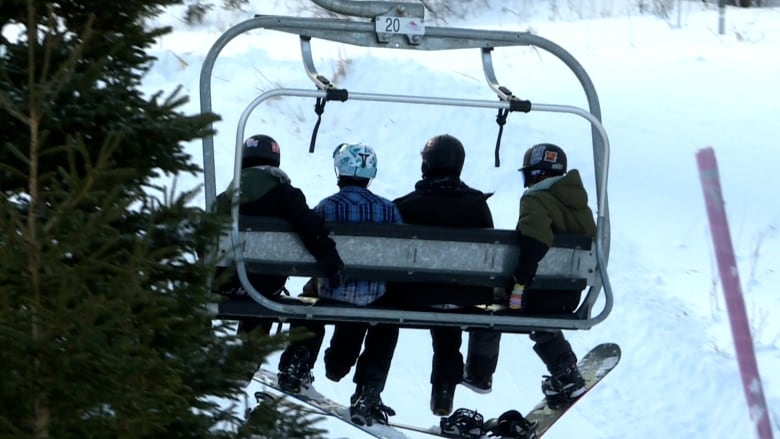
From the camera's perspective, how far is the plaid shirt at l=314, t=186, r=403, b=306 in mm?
6492

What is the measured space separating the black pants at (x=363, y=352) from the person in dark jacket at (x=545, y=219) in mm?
751

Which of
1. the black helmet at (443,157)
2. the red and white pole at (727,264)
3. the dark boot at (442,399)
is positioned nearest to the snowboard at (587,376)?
the dark boot at (442,399)

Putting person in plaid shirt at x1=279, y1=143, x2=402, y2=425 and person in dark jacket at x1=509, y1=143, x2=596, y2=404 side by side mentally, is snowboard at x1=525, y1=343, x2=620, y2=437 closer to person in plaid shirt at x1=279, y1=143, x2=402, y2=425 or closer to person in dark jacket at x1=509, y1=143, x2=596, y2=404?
person in dark jacket at x1=509, y1=143, x2=596, y2=404

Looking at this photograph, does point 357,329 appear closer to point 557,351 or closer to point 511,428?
point 511,428

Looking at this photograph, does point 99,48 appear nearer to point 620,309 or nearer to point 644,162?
point 620,309

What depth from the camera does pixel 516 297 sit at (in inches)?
255

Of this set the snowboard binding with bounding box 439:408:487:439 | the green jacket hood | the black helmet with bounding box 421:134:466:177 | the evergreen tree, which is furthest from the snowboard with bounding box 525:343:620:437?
the evergreen tree

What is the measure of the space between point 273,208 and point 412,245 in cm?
64

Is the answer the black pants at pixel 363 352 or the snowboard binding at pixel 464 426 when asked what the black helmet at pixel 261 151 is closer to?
the black pants at pixel 363 352

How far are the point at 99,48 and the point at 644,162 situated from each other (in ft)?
29.2

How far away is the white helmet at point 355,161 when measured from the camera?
21.6 ft

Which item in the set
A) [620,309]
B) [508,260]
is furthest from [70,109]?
[620,309]

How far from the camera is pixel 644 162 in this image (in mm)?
12234

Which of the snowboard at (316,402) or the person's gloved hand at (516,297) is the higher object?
the person's gloved hand at (516,297)
